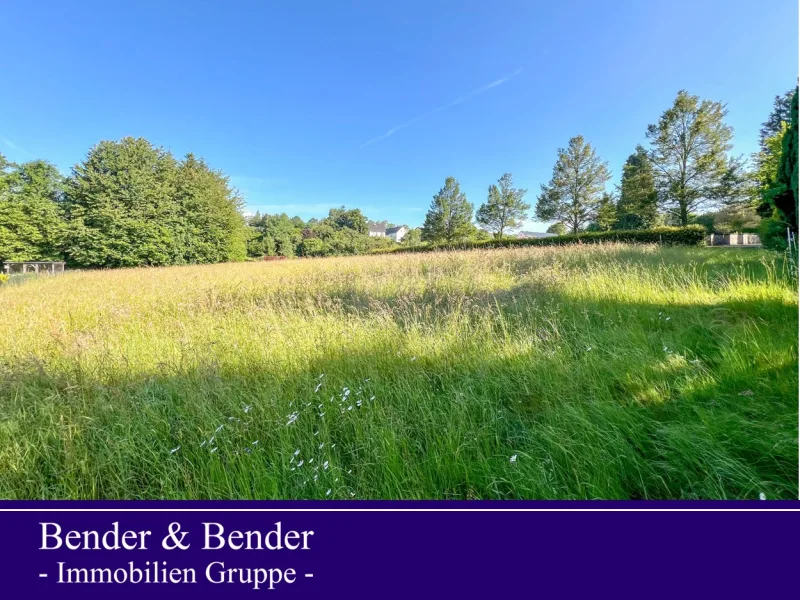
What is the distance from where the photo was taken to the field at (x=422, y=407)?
1289mm

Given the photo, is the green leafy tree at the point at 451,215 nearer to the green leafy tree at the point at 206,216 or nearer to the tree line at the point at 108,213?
the green leafy tree at the point at 206,216

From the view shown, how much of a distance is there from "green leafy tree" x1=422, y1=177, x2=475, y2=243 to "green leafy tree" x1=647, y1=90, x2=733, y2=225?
15.9 metres

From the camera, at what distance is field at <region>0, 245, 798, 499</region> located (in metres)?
1.29

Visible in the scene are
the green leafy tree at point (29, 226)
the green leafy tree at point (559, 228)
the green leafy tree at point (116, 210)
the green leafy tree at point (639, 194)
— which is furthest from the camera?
the green leafy tree at point (559, 228)

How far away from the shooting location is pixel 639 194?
2320 cm

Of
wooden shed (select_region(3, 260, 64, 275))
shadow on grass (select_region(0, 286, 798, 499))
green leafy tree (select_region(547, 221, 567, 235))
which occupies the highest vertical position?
green leafy tree (select_region(547, 221, 567, 235))

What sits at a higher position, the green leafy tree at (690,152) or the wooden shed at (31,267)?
the green leafy tree at (690,152)
